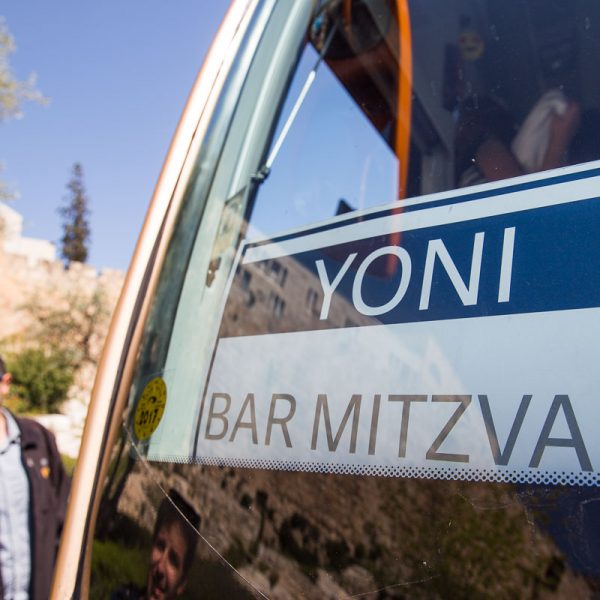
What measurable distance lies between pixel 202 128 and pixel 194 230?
0.68 ft

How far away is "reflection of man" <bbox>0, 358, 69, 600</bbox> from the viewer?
7.36 feet

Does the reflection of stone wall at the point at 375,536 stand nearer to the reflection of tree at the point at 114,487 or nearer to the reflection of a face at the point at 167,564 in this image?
the reflection of a face at the point at 167,564

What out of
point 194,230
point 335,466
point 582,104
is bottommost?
point 335,466

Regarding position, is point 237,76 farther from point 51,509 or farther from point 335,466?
point 51,509

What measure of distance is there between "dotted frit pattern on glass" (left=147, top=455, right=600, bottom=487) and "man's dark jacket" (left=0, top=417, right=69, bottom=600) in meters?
1.70

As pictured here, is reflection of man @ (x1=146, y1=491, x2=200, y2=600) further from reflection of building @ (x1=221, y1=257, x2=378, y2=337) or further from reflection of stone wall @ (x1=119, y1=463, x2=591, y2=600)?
reflection of building @ (x1=221, y1=257, x2=378, y2=337)

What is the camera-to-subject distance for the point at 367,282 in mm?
848

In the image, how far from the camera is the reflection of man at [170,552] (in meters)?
0.86

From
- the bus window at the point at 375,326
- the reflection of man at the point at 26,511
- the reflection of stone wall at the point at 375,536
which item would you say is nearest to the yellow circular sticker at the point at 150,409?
the bus window at the point at 375,326

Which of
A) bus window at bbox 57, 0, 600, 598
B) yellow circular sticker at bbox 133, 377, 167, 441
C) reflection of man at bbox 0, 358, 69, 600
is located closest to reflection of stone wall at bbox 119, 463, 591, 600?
bus window at bbox 57, 0, 600, 598

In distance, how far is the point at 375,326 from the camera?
815mm

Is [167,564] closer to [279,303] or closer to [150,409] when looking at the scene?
[150,409]

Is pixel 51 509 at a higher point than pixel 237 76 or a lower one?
lower

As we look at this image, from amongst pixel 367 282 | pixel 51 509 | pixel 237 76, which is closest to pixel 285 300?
pixel 367 282
